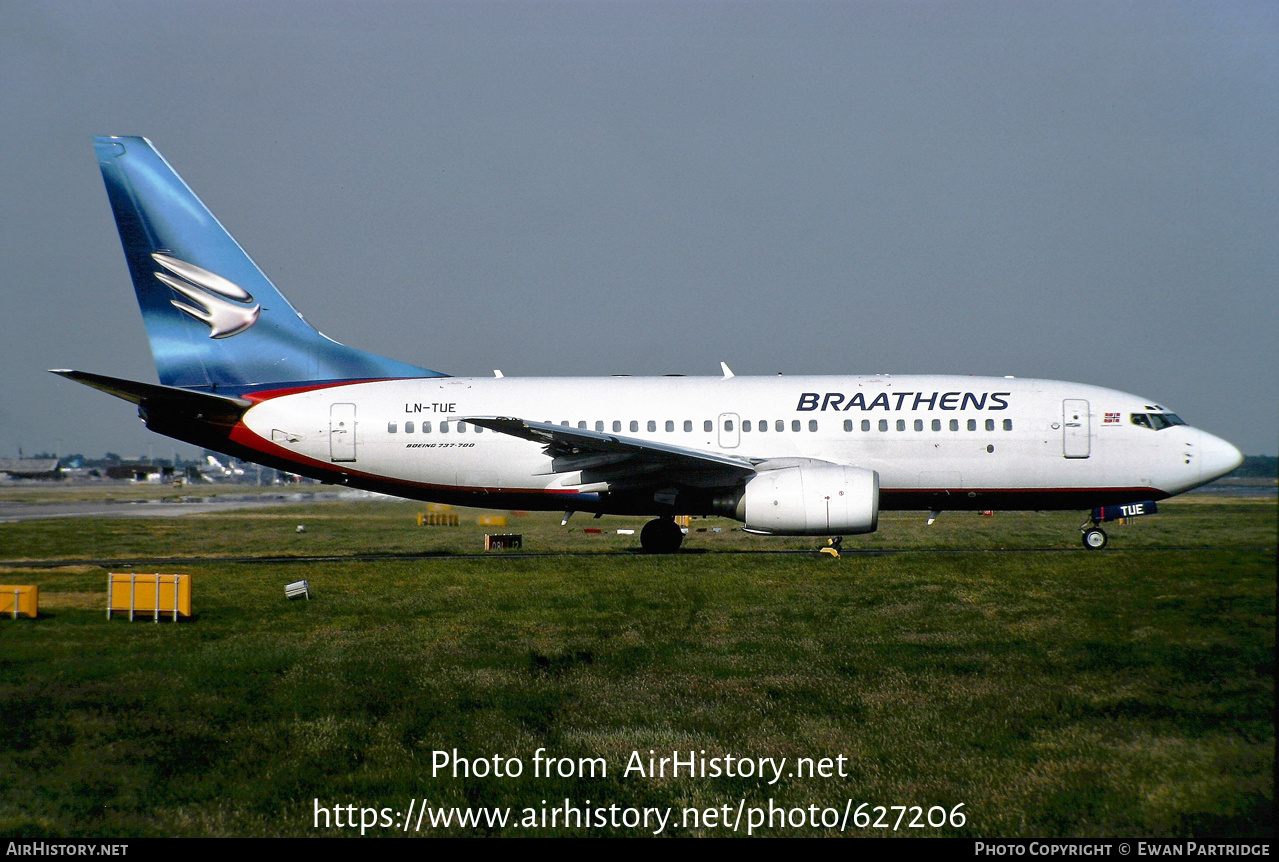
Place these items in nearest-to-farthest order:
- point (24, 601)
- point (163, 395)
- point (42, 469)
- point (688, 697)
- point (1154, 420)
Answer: point (688, 697)
point (24, 601)
point (163, 395)
point (1154, 420)
point (42, 469)

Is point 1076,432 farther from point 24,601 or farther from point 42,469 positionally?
point 42,469

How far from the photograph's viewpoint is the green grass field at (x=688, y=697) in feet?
19.9

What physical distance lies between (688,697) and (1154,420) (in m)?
17.8

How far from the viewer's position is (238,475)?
13625 centimetres

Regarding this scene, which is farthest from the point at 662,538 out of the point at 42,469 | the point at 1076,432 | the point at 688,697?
the point at 42,469

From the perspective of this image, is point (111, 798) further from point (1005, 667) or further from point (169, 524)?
point (169, 524)

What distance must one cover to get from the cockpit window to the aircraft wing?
353 inches

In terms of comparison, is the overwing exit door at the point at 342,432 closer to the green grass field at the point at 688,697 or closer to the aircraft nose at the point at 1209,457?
the green grass field at the point at 688,697

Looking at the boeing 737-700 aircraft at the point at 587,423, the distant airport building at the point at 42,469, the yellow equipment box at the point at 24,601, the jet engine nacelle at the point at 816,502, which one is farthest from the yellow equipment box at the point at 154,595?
the distant airport building at the point at 42,469

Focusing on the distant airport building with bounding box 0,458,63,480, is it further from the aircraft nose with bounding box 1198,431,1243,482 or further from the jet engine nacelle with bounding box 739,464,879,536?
the aircraft nose with bounding box 1198,431,1243,482

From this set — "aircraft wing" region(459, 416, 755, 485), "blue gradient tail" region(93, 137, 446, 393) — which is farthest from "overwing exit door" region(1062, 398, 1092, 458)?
"blue gradient tail" region(93, 137, 446, 393)

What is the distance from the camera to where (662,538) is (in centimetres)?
2298

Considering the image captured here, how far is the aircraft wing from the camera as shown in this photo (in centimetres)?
2028

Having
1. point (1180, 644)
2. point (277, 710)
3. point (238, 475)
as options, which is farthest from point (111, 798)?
point (238, 475)
